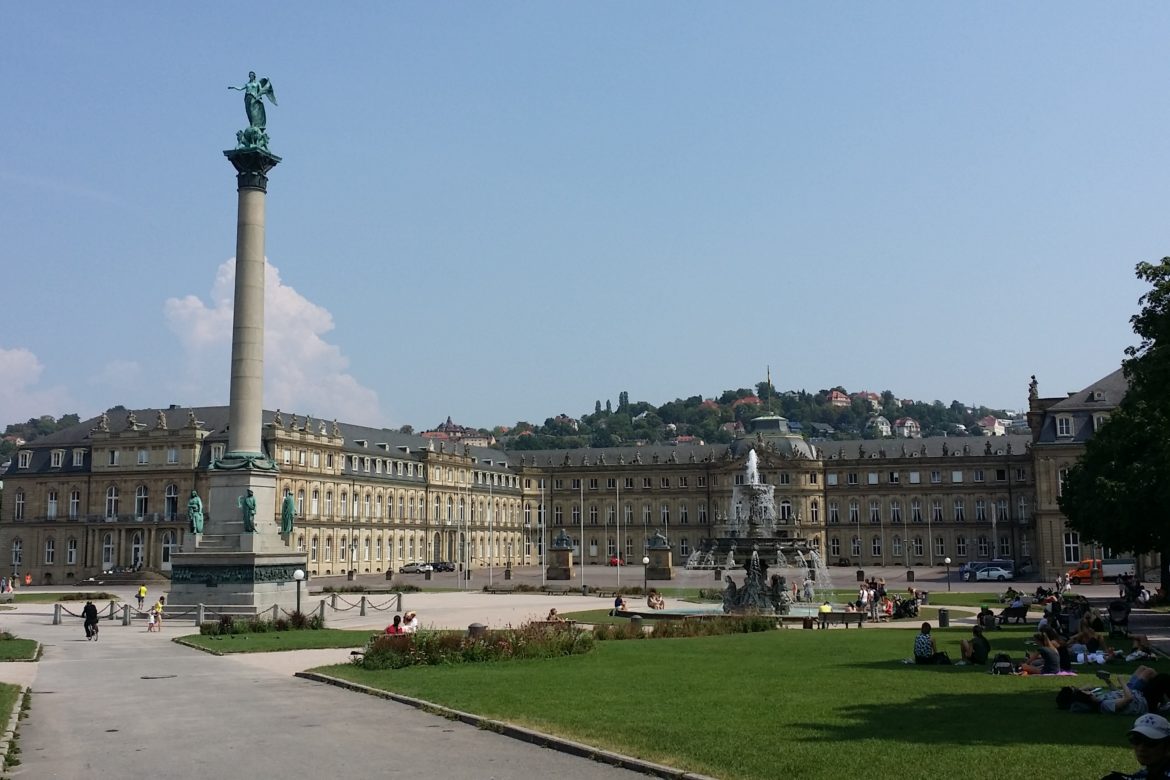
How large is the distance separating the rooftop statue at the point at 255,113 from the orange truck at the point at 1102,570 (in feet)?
218

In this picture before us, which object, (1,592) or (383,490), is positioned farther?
(383,490)

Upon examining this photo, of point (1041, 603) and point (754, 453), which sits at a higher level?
point (754, 453)

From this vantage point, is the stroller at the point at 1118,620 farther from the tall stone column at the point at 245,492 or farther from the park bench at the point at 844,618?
the tall stone column at the point at 245,492

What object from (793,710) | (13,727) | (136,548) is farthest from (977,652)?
(136,548)

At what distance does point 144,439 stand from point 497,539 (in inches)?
2048

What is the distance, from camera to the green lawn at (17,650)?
32031 mm

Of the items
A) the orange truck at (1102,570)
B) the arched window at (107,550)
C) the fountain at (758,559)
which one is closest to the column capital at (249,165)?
the fountain at (758,559)

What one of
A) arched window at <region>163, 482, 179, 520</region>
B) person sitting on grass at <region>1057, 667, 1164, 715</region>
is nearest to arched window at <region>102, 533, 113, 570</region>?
arched window at <region>163, 482, 179, 520</region>

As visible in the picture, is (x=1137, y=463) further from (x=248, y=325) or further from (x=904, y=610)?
(x=248, y=325)

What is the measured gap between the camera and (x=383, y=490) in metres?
122

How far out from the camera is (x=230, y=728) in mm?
18875

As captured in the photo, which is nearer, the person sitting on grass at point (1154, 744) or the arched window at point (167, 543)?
the person sitting on grass at point (1154, 744)

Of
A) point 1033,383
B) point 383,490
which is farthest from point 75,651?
point 1033,383

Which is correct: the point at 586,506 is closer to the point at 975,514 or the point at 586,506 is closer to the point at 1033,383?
the point at 975,514
